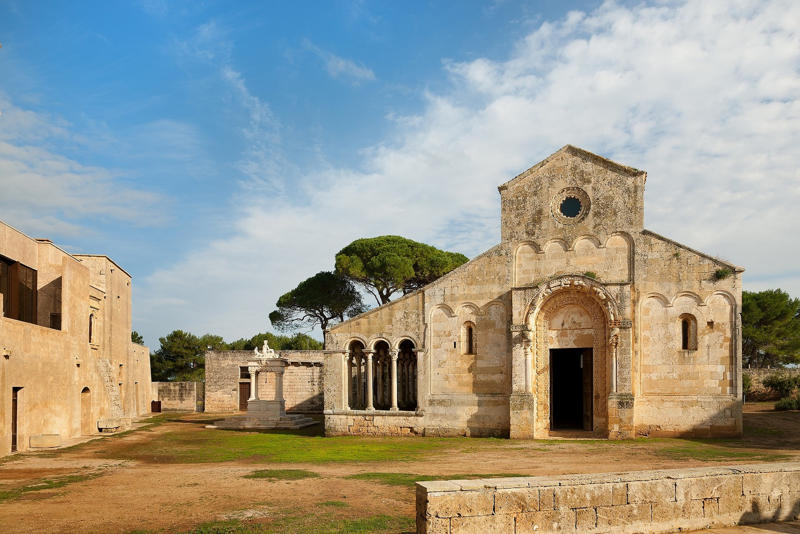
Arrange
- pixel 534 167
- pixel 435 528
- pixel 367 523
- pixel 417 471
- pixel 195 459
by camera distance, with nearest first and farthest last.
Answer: pixel 435 528, pixel 367 523, pixel 417 471, pixel 195 459, pixel 534 167

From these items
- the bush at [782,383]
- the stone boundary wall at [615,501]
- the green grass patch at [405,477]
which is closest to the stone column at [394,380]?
the green grass patch at [405,477]

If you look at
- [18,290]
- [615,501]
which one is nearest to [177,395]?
[18,290]

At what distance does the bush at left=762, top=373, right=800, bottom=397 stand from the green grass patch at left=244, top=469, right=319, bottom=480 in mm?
28113

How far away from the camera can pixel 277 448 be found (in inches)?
792

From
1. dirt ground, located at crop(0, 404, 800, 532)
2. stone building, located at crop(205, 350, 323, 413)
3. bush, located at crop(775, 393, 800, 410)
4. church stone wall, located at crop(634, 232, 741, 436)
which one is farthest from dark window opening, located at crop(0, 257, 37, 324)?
bush, located at crop(775, 393, 800, 410)

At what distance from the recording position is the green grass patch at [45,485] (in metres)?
12.2

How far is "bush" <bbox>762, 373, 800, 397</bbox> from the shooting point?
3167cm

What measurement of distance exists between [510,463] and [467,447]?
13.4ft

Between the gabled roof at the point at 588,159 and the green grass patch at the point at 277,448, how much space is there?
10.2 metres

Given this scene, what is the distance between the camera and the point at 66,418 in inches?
926

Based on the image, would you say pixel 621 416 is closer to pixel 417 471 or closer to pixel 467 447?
pixel 467 447

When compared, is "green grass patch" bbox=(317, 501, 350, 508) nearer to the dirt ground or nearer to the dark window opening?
the dirt ground

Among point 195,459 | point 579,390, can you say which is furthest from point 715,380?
point 195,459

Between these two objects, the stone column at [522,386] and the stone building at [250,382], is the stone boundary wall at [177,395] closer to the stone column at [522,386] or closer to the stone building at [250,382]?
the stone building at [250,382]
